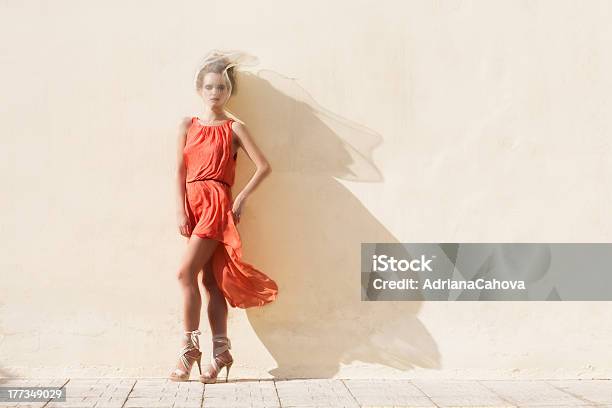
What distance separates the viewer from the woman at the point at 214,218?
571cm

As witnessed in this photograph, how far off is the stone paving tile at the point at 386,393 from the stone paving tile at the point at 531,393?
498 millimetres

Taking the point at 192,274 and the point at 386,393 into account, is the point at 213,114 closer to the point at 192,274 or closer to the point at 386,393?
the point at 192,274

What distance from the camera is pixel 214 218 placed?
570 centimetres

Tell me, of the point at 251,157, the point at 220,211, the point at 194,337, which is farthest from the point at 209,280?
the point at 251,157

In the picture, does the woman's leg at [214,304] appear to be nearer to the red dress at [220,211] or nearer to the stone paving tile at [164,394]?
the red dress at [220,211]

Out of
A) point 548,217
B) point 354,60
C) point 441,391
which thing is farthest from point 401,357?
point 354,60

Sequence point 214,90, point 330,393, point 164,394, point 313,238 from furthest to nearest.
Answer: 1. point 313,238
2. point 214,90
3. point 330,393
4. point 164,394

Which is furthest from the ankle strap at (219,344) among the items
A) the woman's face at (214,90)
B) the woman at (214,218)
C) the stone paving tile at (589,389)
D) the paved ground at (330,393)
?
the stone paving tile at (589,389)

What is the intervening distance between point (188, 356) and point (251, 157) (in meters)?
1.29

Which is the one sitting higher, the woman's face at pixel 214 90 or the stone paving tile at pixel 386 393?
the woman's face at pixel 214 90

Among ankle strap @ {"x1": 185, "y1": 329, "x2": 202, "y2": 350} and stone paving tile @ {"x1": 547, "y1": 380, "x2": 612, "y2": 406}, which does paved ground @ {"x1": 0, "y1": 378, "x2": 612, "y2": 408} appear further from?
ankle strap @ {"x1": 185, "y1": 329, "x2": 202, "y2": 350}

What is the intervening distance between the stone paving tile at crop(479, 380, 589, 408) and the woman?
152 centimetres

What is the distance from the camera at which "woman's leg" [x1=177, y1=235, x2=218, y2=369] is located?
18.7 feet

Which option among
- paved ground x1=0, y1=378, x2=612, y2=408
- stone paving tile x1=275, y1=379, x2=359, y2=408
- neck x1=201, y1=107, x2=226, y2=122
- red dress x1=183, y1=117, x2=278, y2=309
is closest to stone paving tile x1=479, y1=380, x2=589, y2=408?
paved ground x1=0, y1=378, x2=612, y2=408
